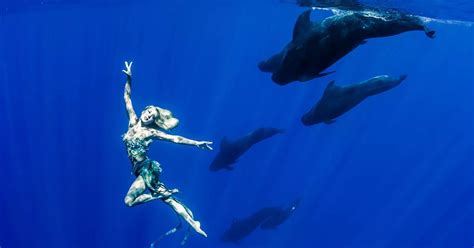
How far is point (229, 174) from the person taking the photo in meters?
27.8

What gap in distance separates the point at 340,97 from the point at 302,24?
3.75 m

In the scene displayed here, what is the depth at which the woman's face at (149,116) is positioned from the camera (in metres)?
6.64

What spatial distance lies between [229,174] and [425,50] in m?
51.8

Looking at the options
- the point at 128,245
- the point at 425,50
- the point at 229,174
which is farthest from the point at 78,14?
the point at 425,50

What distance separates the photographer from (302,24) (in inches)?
348

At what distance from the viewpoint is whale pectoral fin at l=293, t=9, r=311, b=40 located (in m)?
8.73

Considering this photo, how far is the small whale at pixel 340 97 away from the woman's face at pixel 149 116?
6428mm

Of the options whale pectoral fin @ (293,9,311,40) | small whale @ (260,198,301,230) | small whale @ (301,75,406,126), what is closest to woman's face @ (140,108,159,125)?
whale pectoral fin @ (293,9,311,40)

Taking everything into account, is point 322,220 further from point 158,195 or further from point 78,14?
point 78,14

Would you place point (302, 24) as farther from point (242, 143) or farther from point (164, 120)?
point (242, 143)

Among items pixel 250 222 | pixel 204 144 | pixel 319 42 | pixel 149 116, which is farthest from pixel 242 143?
pixel 204 144

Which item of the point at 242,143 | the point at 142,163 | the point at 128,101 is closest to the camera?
the point at 142,163

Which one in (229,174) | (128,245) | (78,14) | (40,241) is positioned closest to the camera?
(128,245)

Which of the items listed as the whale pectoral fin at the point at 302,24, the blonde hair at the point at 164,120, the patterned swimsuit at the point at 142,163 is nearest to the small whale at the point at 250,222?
the whale pectoral fin at the point at 302,24
